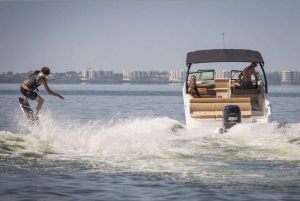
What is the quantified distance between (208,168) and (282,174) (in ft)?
4.15

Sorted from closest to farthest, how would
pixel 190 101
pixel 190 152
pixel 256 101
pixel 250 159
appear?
pixel 250 159 < pixel 190 152 < pixel 190 101 < pixel 256 101

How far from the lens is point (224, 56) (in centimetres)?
1761

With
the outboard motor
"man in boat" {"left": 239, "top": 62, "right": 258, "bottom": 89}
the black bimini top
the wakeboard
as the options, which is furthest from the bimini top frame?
the wakeboard

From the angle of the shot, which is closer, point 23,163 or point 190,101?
point 23,163

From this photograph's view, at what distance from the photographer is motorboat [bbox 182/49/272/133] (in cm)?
1517

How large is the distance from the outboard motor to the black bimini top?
10.5 ft

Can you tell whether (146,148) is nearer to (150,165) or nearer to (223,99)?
(150,165)

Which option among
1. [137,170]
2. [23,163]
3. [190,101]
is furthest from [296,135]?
[23,163]

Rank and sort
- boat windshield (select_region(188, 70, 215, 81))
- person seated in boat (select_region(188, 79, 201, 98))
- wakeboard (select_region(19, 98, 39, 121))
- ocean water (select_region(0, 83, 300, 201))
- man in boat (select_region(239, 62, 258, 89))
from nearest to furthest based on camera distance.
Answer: ocean water (select_region(0, 83, 300, 201)) → wakeboard (select_region(19, 98, 39, 121)) → person seated in boat (select_region(188, 79, 201, 98)) → man in boat (select_region(239, 62, 258, 89)) → boat windshield (select_region(188, 70, 215, 81))

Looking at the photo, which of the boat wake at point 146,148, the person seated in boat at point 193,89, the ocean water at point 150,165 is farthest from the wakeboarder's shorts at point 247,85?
the ocean water at point 150,165

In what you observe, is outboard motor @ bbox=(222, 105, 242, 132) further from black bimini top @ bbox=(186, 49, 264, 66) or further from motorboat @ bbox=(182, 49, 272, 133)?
black bimini top @ bbox=(186, 49, 264, 66)

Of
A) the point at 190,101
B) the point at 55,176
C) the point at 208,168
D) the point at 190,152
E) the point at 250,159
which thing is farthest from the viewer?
the point at 190,101

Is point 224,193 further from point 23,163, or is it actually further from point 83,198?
point 23,163

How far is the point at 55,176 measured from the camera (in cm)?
914
